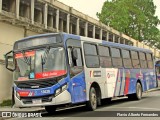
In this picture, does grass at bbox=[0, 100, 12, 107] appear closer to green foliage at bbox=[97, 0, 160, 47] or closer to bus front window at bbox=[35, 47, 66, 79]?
bus front window at bbox=[35, 47, 66, 79]

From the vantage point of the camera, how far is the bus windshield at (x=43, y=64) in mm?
13367

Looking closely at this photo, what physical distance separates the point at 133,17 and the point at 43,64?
61449 millimetres

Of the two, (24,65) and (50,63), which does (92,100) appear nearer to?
(50,63)

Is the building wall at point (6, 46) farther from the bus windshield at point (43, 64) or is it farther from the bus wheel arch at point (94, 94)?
the bus windshield at point (43, 64)

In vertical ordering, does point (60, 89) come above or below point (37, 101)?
above

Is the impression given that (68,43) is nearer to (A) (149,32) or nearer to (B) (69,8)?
(B) (69,8)

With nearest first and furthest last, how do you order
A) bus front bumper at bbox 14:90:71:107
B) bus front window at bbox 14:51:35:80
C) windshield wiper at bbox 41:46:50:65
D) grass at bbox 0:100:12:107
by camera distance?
bus front bumper at bbox 14:90:71:107, windshield wiper at bbox 41:46:50:65, bus front window at bbox 14:51:35:80, grass at bbox 0:100:12:107

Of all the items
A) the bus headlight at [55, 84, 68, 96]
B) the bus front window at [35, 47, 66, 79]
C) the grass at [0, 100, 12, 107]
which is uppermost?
the bus front window at [35, 47, 66, 79]

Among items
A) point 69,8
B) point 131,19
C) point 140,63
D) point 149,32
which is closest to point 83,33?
point 69,8

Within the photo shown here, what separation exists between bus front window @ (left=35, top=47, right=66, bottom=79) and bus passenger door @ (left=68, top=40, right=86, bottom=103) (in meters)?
0.42

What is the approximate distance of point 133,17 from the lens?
73250mm

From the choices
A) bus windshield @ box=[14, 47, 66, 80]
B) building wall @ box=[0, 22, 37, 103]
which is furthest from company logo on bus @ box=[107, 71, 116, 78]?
building wall @ box=[0, 22, 37, 103]

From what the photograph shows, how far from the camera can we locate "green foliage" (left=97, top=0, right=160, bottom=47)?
210ft

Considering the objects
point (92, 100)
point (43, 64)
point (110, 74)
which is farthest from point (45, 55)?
point (110, 74)
